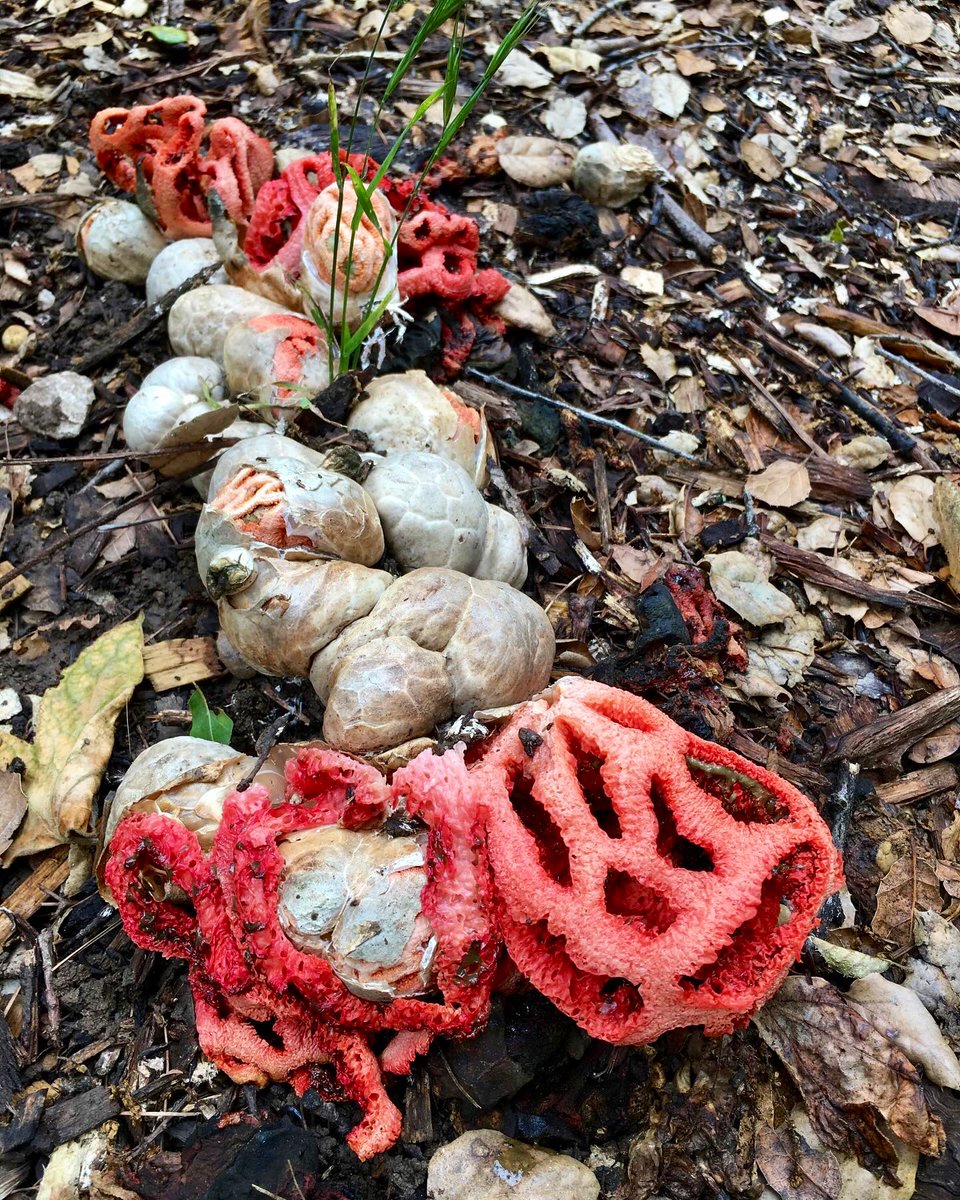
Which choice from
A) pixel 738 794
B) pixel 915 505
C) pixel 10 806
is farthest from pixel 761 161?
pixel 10 806

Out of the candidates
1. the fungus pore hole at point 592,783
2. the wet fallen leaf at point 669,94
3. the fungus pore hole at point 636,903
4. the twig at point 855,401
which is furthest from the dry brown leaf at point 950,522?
the wet fallen leaf at point 669,94

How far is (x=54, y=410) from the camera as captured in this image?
4.25m

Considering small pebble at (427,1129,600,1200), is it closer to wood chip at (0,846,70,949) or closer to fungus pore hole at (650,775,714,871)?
fungus pore hole at (650,775,714,871)

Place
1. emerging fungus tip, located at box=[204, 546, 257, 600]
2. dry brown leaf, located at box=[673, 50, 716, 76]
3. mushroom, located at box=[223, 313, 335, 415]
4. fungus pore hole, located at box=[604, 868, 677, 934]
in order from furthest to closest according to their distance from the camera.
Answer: dry brown leaf, located at box=[673, 50, 716, 76] < mushroom, located at box=[223, 313, 335, 415] < emerging fungus tip, located at box=[204, 546, 257, 600] < fungus pore hole, located at box=[604, 868, 677, 934]

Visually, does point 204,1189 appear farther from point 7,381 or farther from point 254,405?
point 7,381

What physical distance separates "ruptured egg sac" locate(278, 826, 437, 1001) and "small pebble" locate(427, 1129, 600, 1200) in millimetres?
492

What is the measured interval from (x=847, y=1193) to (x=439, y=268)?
146 inches

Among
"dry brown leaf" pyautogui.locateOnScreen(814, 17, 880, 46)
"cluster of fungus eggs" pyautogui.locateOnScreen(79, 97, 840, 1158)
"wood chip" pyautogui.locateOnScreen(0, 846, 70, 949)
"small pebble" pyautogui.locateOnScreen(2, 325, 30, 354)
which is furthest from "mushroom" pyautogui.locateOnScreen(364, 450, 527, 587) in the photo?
"dry brown leaf" pyautogui.locateOnScreen(814, 17, 880, 46)

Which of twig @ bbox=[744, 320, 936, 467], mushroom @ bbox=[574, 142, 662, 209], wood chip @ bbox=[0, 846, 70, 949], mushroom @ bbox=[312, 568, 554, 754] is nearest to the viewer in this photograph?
mushroom @ bbox=[312, 568, 554, 754]

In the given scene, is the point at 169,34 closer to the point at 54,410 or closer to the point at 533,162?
the point at 533,162

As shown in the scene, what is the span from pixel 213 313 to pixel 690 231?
2869 mm

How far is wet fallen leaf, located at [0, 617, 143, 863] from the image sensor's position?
3150 millimetres

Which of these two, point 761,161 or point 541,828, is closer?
point 541,828

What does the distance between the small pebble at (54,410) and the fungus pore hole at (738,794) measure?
3.38 m
